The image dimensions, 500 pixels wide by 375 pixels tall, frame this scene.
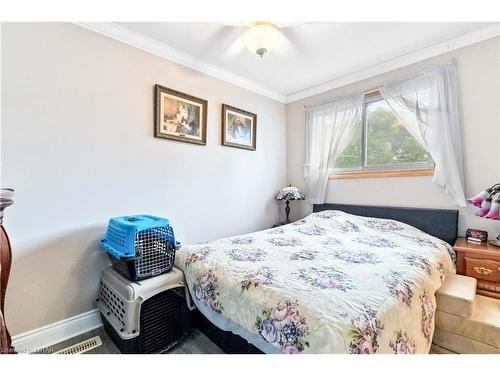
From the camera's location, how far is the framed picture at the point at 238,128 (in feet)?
9.00

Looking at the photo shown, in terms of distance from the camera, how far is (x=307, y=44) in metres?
2.17

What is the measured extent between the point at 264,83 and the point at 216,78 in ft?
2.33

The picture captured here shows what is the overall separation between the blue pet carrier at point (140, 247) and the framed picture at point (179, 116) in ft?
3.16

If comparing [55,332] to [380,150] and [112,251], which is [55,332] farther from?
[380,150]

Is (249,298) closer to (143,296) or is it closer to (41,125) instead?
(143,296)

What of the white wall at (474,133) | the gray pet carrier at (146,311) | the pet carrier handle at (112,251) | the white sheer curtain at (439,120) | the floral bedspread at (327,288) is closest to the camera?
the floral bedspread at (327,288)

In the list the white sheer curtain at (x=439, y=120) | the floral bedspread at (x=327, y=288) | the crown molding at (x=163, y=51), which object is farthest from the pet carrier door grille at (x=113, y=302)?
the white sheer curtain at (x=439, y=120)

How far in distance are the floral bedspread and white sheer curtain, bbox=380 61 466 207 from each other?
2.01ft

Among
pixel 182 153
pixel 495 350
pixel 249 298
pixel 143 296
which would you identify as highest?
pixel 182 153

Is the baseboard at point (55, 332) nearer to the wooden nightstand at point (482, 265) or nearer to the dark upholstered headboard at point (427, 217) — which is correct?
the dark upholstered headboard at point (427, 217)

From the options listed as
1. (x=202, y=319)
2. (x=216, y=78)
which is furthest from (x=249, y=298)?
(x=216, y=78)

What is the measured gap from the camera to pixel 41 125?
62.3 inches

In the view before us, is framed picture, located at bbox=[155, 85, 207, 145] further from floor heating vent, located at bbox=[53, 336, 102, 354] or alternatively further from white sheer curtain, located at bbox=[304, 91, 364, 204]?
floor heating vent, located at bbox=[53, 336, 102, 354]

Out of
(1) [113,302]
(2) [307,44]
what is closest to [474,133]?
(2) [307,44]
